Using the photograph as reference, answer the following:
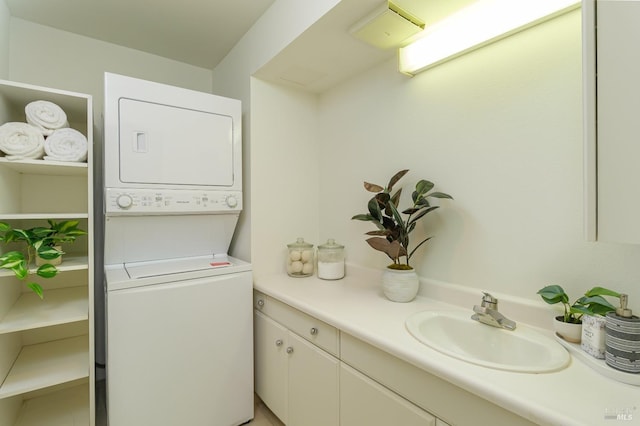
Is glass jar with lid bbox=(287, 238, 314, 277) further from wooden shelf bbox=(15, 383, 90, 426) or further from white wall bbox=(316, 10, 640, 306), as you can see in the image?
wooden shelf bbox=(15, 383, 90, 426)

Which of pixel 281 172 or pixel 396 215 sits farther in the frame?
pixel 281 172

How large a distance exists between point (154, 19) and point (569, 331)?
2.70 meters

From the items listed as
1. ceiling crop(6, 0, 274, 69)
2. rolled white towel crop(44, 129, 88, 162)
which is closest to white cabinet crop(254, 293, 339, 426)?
rolled white towel crop(44, 129, 88, 162)

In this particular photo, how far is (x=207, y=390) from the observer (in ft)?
5.37

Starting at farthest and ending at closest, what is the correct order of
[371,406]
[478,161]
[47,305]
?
[47,305]
[478,161]
[371,406]

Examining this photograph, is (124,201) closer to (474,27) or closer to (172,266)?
(172,266)

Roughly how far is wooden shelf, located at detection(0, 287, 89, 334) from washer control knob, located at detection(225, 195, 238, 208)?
92 centimetres

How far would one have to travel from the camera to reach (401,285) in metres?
1.44

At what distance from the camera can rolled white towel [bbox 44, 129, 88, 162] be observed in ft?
4.64

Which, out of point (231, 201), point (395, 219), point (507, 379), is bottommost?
point (507, 379)

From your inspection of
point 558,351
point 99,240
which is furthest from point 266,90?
point 558,351

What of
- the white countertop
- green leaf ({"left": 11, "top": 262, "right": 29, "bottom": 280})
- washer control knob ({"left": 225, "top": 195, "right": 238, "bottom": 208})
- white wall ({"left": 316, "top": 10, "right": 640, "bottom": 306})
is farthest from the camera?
washer control knob ({"left": 225, "top": 195, "right": 238, "bottom": 208})

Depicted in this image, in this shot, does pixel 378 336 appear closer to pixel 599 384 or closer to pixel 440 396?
pixel 440 396

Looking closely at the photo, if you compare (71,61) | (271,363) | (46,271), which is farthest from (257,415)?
(71,61)
